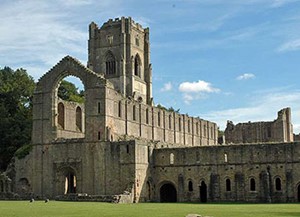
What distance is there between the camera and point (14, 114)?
7919 centimetres

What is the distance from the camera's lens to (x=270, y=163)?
57.9 m

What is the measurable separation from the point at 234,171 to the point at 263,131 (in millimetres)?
46733

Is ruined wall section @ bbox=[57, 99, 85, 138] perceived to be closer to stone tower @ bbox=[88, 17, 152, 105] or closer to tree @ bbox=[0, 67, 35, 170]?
tree @ bbox=[0, 67, 35, 170]

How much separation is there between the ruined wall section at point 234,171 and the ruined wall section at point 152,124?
227 inches

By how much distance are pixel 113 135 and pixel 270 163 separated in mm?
15981

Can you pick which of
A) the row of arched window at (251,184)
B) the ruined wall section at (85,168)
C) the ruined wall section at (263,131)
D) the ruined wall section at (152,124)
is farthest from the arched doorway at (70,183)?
the ruined wall section at (263,131)

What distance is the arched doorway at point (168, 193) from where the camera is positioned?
208ft

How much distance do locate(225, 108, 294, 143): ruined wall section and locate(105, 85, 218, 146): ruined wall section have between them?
22.7ft

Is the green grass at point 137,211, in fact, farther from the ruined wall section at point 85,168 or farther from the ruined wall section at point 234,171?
the ruined wall section at point 85,168

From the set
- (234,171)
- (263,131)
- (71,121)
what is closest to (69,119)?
(71,121)

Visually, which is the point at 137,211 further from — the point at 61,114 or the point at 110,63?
the point at 110,63

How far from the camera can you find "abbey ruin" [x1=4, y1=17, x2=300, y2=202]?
5784 cm

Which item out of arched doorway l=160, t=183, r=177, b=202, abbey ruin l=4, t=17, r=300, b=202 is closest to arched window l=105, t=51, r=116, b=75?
abbey ruin l=4, t=17, r=300, b=202

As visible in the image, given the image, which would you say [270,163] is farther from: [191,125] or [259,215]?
[191,125]
